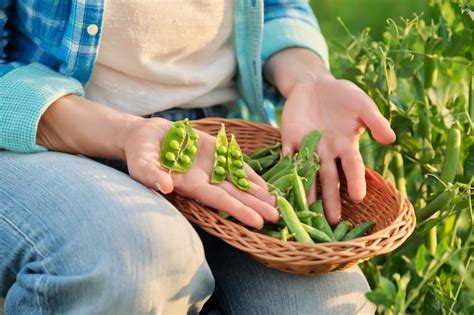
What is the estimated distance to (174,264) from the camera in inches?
61.5

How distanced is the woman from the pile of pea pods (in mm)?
33

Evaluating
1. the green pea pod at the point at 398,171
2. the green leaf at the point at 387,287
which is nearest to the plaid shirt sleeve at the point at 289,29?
the green pea pod at the point at 398,171

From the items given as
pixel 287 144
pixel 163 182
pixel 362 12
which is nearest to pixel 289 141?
pixel 287 144

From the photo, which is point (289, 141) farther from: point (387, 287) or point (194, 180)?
point (387, 287)

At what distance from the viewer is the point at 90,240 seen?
1.54 m

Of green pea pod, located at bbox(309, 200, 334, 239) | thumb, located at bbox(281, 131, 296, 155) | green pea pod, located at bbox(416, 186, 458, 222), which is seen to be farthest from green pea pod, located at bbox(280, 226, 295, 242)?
green pea pod, located at bbox(416, 186, 458, 222)

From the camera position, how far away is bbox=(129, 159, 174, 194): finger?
1646mm

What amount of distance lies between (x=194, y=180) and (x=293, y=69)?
0.54 meters

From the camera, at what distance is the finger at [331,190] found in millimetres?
1865

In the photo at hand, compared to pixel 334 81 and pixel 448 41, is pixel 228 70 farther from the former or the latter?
pixel 448 41

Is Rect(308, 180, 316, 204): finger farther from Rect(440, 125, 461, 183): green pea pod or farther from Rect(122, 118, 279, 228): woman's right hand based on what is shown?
Rect(440, 125, 461, 183): green pea pod

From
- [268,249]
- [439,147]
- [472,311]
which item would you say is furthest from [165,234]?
[439,147]

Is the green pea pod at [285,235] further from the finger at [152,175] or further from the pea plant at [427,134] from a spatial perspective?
the pea plant at [427,134]

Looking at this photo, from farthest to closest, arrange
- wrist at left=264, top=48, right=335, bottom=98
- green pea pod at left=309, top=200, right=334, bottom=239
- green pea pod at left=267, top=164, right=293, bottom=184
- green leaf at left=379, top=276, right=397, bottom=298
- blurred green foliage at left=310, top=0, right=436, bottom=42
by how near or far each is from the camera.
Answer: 1. blurred green foliage at left=310, top=0, right=436, bottom=42
2. wrist at left=264, top=48, right=335, bottom=98
3. green pea pod at left=267, top=164, right=293, bottom=184
4. green pea pod at left=309, top=200, right=334, bottom=239
5. green leaf at left=379, top=276, right=397, bottom=298
